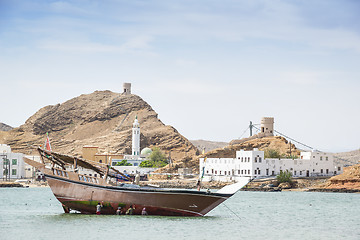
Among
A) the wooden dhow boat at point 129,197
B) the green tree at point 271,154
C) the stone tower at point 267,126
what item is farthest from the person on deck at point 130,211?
the stone tower at point 267,126

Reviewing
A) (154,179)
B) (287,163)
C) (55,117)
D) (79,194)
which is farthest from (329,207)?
(55,117)

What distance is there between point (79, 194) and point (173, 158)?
114368 millimetres

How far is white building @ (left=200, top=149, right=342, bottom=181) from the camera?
9581 centimetres

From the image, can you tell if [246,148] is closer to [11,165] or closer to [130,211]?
[11,165]

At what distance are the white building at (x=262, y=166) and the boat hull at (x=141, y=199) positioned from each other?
56.9 metres

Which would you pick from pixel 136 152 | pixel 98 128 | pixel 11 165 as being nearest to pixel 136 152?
pixel 136 152

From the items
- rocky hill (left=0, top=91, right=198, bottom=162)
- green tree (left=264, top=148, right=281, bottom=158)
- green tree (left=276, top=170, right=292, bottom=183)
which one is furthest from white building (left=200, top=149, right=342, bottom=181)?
rocky hill (left=0, top=91, right=198, bottom=162)

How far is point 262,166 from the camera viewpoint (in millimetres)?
96250

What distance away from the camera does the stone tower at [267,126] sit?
127 meters

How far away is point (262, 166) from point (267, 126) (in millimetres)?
32932

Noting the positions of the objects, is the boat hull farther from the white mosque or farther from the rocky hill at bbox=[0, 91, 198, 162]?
the rocky hill at bbox=[0, 91, 198, 162]

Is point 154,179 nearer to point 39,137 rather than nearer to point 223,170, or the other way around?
point 223,170

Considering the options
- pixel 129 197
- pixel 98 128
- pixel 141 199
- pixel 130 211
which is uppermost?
pixel 98 128

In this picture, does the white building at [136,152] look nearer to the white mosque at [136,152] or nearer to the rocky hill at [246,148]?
the white mosque at [136,152]
